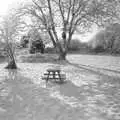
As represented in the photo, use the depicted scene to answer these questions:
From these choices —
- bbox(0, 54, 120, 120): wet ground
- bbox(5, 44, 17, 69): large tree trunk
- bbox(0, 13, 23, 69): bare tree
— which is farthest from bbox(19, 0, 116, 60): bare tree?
bbox(0, 54, 120, 120): wet ground

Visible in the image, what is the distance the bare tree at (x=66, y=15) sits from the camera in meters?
12.0

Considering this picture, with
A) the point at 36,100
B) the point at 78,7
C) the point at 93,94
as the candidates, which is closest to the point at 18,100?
the point at 36,100

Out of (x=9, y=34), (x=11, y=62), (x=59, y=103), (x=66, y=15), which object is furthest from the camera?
(x=66, y=15)

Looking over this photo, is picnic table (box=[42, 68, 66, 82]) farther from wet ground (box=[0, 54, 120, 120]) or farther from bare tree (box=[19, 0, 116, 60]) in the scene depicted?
bare tree (box=[19, 0, 116, 60])

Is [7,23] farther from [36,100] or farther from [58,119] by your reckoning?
[58,119]

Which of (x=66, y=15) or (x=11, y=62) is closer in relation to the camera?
(x=11, y=62)

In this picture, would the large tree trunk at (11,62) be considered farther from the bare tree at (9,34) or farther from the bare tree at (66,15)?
the bare tree at (66,15)

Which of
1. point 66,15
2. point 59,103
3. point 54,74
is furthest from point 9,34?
point 59,103

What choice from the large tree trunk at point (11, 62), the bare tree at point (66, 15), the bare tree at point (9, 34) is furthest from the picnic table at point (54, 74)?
the bare tree at point (66, 15)

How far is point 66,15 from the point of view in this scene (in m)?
14.0

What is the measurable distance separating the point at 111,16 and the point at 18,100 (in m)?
10.3

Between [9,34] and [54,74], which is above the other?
[9,34]

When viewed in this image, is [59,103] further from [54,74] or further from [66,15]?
[66,15]

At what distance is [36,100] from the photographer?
13.4ft
